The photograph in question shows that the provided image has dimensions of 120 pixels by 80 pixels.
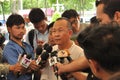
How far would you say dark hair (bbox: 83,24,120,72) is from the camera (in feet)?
4.04

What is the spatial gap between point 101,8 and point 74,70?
0.40 metres

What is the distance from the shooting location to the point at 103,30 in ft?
4.19

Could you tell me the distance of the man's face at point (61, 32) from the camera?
2.36m

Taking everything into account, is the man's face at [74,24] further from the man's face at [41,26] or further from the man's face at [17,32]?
the man's face at [17,32]

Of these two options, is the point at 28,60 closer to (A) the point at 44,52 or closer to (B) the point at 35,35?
(A) the point at 44,52

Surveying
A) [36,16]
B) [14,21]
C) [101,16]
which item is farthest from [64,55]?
[36,16]

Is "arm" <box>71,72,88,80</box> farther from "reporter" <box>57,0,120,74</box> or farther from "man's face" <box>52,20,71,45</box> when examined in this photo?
"man's face" <box>52,20,71,45</box>

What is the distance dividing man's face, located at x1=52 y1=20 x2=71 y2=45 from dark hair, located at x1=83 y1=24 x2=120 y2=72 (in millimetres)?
1063

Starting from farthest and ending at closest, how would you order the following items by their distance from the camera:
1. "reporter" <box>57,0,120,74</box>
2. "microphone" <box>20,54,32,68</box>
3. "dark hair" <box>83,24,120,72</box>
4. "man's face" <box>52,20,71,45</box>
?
"microphone" <box>20,54,32,68</box> → "man's face" <box>52,20,71,45</box> → "reporter" <box>57,0,120,74</box> → "dark hair" <box>83,24,120,72</box>

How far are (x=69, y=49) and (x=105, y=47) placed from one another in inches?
42.2

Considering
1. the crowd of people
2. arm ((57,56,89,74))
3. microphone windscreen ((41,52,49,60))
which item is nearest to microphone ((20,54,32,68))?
the crowd of people

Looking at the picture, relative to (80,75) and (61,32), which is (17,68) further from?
(80,75)

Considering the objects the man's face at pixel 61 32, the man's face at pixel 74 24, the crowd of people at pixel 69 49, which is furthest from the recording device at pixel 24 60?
the man's face at pixel 74 24

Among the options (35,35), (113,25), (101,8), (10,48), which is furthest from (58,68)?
(35,35)
